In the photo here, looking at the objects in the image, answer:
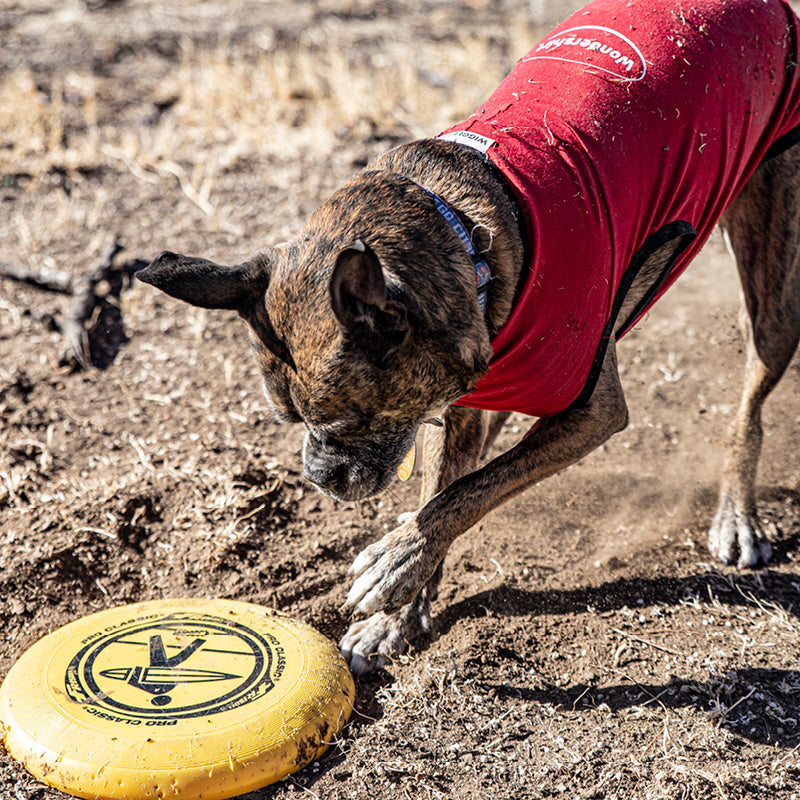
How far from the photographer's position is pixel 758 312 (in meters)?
4.41

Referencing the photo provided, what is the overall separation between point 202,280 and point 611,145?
4.79ft

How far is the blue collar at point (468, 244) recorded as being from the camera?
9.48 feet

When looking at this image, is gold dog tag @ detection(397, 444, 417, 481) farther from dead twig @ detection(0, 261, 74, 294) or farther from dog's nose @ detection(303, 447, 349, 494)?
dead twig @ detection(0, 261, 74, 294)

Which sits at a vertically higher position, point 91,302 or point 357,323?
point 357,323

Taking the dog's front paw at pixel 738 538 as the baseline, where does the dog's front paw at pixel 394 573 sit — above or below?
above

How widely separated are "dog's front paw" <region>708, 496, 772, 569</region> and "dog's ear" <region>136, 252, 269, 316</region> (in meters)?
2.55

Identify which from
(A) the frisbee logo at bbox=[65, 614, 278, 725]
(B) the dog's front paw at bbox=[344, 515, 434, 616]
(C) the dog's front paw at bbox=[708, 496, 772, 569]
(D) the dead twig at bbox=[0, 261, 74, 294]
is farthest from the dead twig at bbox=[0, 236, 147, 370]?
(C) the dog's front paw at bbox=[708, 496, 772, 569]

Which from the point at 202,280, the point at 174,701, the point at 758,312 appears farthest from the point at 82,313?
the point at 758,312

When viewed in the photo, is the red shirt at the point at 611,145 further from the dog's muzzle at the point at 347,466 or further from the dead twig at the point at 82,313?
the dead twig at the point at 82,313

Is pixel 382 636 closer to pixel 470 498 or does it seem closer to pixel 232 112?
pixel 470 498

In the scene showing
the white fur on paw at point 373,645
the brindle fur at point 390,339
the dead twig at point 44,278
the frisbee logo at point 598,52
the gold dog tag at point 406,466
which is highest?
the frisbee logo at point 598,52

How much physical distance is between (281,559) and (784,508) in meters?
2.52

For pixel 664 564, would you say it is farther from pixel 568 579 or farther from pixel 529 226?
pixel 529 226

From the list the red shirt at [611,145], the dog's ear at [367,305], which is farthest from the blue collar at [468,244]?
the dog's ear at [367,305]
